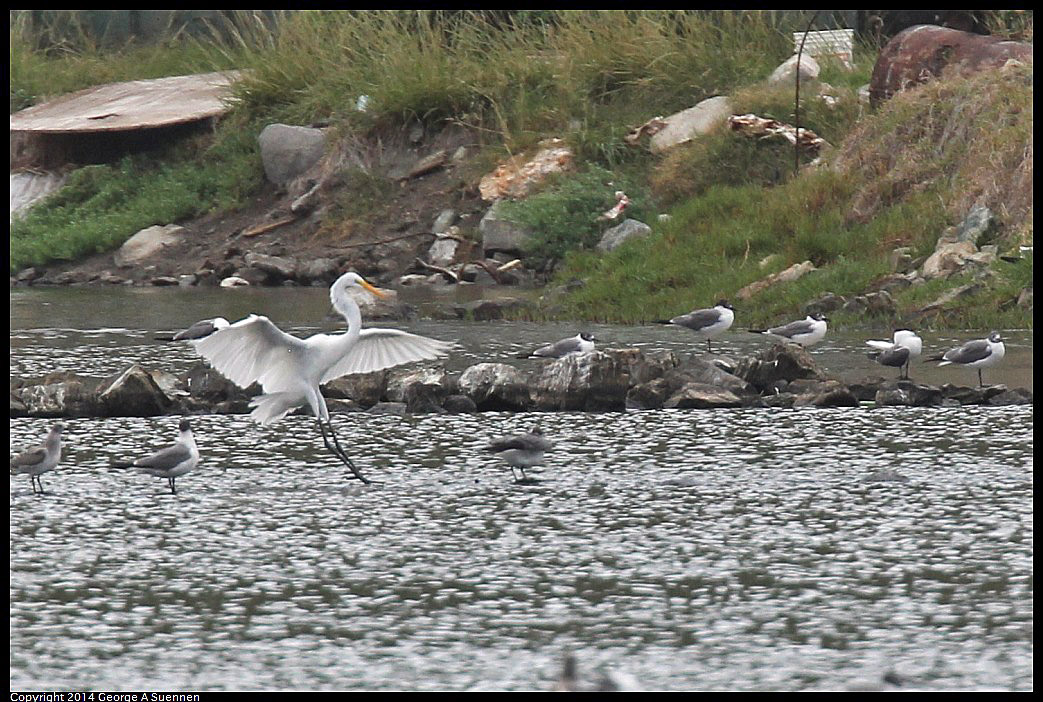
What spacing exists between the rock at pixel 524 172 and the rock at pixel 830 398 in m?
10.2

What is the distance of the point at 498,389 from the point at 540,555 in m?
4.39

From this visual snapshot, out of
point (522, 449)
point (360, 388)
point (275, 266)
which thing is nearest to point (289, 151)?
point (275, 266)

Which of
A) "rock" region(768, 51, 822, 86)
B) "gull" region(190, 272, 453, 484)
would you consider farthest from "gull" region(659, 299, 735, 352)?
"rock" region(768, 51, 822, 86)

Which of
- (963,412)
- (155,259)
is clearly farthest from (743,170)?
(963,412)

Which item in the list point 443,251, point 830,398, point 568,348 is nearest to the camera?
point 830,398

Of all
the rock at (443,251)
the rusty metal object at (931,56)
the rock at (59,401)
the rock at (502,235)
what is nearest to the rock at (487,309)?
the rock at (502,235)

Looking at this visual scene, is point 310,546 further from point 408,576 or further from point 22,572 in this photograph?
point 22,572

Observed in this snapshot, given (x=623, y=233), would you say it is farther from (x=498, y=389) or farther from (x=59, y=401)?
(x=59, y=401)

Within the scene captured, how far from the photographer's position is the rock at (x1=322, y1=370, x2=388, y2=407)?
12828 millimetres

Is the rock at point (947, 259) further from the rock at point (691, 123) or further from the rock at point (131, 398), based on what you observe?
the rock at point (131, 398)

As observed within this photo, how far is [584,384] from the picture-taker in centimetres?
1261

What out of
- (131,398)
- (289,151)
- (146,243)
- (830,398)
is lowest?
(146,243)

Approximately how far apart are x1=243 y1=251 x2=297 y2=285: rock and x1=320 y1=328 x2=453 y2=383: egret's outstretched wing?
1038cm

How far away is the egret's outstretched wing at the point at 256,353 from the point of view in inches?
411
